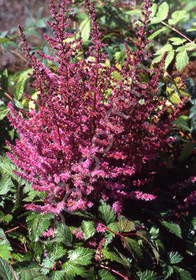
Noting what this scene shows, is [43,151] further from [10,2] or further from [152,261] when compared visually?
[10,2]

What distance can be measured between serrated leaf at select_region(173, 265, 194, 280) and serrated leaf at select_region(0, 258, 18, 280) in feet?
2.35

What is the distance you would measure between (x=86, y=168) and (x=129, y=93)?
1.20ft

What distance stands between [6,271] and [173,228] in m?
0.74

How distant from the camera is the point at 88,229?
1.22 meters

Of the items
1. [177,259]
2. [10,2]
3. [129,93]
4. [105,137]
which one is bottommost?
[177,259]

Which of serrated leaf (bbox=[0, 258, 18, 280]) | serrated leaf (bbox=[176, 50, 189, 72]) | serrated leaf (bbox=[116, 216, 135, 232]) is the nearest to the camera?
serrated leaf (bbox=[0, 258, 18, 280])

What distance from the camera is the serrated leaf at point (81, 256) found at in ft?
3.70

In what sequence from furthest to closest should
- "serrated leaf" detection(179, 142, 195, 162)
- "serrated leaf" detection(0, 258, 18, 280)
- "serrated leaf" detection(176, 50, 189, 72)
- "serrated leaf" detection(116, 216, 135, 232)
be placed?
"serrated leaf" detection(179, 142, 195, 162) → "serrated leaf" detection(176, 50, 189, 72) → "serrated leaf" detection(116, 216, 135, 232) → "serrated leaf" detection(0, 258, 18, 280)

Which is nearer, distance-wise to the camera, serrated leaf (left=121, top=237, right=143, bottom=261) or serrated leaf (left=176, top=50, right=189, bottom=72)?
serrated leaf (left=121, top=237, right=143, bottom=261)

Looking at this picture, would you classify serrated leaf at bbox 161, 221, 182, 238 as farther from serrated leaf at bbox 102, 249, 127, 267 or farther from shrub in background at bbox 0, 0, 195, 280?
serrated leaf at bbox 102, 249, 127, 267

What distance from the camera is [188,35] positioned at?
1832mm

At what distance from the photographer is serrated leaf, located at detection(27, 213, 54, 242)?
1.14m

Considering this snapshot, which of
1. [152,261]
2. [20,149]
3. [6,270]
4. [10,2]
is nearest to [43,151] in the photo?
[20,149]

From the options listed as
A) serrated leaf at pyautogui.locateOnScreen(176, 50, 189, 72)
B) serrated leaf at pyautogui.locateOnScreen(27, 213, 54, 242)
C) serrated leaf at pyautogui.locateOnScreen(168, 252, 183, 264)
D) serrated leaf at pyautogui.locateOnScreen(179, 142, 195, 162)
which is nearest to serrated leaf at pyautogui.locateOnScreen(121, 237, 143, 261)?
serrated leaf at pyautogui.locateOnScreen(168, 252, 183, 264)
